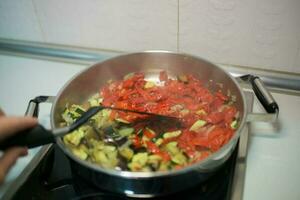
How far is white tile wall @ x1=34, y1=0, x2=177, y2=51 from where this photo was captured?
0.80m

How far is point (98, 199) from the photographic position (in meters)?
0.58

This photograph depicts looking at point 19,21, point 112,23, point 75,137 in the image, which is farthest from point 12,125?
point 19,21

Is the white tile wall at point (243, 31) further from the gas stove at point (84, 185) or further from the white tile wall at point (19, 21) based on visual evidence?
the white tile wall at point (19, 21)

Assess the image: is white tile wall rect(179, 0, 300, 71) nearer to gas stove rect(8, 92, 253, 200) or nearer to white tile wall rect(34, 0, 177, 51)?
white tile wall rect(34, 0, 177, 51)

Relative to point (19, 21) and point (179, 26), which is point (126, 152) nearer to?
point (179, 26)

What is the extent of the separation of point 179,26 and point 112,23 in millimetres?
174

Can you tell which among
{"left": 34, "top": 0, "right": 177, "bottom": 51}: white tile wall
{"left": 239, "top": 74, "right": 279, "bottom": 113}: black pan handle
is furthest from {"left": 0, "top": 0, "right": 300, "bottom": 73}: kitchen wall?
{"left": 239, "top": 74, "right": 279, "bottom": 113}: black pan handle

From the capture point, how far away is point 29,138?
1.69ft

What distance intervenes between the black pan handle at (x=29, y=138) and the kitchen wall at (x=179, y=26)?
412mm

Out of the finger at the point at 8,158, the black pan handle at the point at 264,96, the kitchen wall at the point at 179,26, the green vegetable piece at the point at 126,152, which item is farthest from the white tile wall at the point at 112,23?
the finger at the point at 8,158

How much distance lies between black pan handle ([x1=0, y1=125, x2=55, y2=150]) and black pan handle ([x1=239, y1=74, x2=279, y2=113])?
390mm

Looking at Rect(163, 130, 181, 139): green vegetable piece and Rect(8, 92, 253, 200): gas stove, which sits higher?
Rect(163, 130, 181, 139): green vegetable piece

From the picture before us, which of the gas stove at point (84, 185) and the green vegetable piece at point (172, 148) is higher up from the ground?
the green vegetable piece at point (172, 148)

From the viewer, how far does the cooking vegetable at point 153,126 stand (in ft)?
2.01
